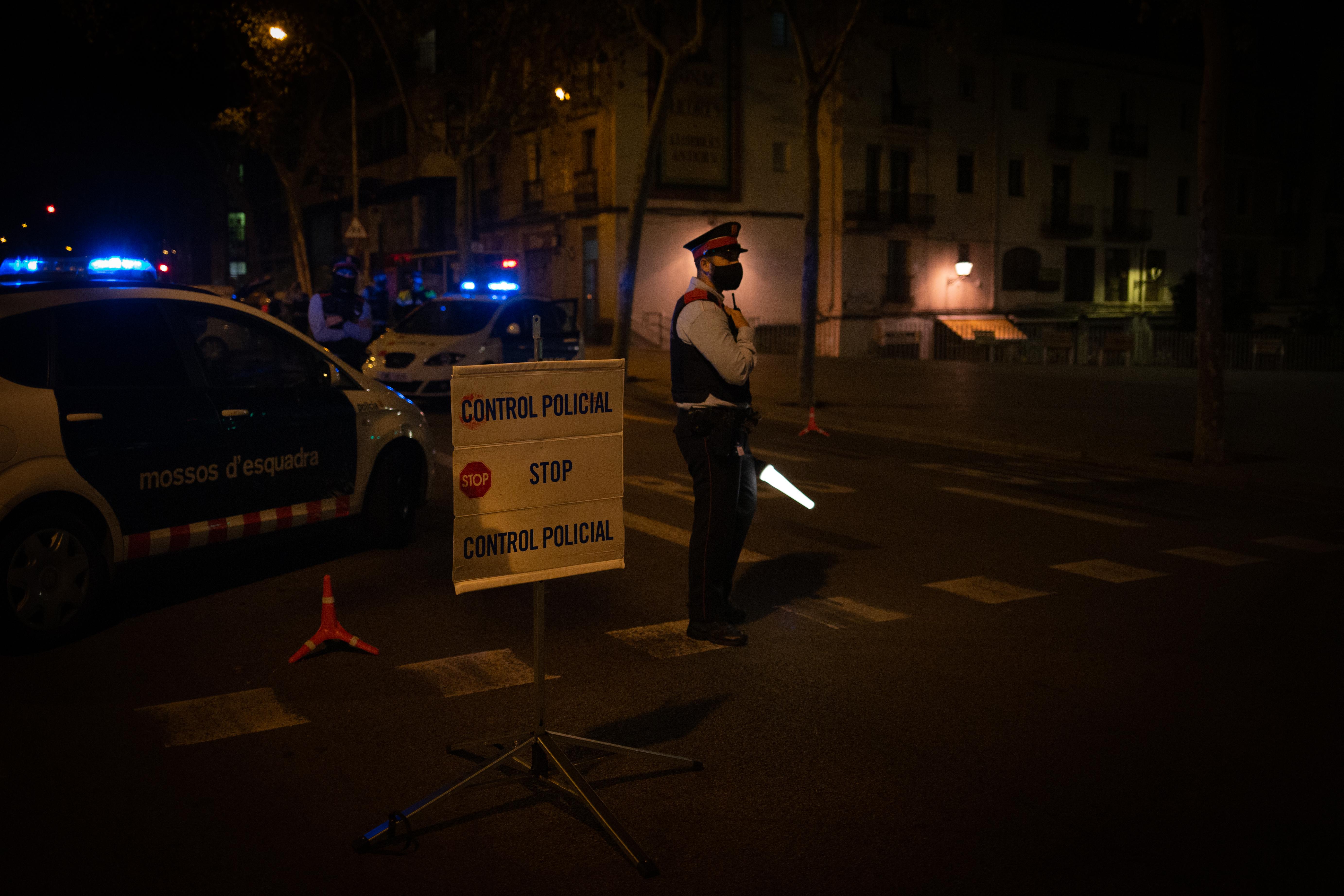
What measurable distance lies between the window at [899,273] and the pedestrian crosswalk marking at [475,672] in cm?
4003

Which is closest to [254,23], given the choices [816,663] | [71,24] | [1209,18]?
[71,24]

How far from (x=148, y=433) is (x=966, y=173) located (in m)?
43.1

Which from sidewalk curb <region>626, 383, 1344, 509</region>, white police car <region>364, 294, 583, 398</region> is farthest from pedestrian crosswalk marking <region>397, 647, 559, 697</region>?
white police car <region>364, 294, 583, 398</region>

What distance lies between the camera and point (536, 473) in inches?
165

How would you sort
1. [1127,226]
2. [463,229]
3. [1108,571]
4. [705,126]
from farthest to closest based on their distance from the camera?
1. [1127,226]
2. [705,126]
3. [463,229]
4. [1108,571]

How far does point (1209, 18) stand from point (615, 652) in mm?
10341

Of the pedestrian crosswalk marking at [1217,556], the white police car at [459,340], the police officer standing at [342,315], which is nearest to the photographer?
the pedestrian crosswalk marking at [1217,556]

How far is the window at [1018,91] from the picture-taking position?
4616 centimetres

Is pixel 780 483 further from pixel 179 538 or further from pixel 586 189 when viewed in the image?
pixel 586 189

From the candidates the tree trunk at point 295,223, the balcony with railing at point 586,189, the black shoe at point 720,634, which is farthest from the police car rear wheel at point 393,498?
the balcony with railing at point 586,189

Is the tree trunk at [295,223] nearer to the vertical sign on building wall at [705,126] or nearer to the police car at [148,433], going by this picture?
the vertical sign on building wall at [705,126]

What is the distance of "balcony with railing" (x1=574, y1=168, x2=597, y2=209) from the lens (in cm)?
3962

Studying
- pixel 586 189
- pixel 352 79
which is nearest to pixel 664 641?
pixel 352 79

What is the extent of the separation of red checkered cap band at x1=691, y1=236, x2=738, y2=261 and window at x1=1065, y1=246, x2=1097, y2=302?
45952mm
